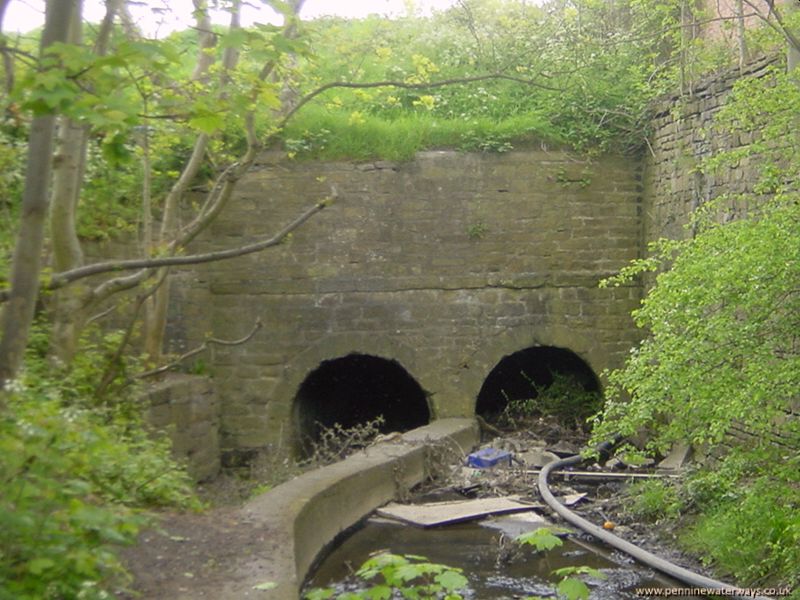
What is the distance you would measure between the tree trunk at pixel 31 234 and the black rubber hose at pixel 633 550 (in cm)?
426

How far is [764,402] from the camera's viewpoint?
21.2 ft

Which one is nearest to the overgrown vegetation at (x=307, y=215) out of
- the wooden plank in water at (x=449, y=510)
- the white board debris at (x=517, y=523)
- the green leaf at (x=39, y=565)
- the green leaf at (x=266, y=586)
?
the green leaf at (x=39, y=565)

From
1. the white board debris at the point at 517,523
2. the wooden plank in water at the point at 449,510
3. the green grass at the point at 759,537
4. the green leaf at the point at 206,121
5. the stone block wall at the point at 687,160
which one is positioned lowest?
the white board debris at the point at 517,523

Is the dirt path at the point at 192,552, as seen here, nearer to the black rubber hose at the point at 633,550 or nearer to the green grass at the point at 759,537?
the black rubber hose at the point at 633,550

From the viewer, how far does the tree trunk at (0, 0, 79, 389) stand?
15.2 feet

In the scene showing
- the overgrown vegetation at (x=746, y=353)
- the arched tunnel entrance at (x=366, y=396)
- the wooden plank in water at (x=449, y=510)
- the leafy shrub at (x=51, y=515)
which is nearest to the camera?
the leafy shrub at (x=51, y=515)

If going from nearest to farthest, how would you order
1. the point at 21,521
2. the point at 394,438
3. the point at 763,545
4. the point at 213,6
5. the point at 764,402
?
the point at 21,521 → the point at 213,6 → the point at 764,402 → the point at 763,545 → the point at 394,438

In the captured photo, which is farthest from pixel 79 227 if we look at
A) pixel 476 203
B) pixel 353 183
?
pixel 476 203

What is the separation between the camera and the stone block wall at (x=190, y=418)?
35.5 ft

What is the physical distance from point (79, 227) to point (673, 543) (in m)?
6.86

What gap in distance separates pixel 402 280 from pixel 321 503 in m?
5.37

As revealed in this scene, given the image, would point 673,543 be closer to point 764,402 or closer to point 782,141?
point 764,402

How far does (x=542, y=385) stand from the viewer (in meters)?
15.1

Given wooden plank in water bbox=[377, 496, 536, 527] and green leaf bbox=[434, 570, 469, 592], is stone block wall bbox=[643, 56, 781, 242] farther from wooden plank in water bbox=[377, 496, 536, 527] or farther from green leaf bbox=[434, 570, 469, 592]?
green leaf bbox=[434, 570, 469, 592]
